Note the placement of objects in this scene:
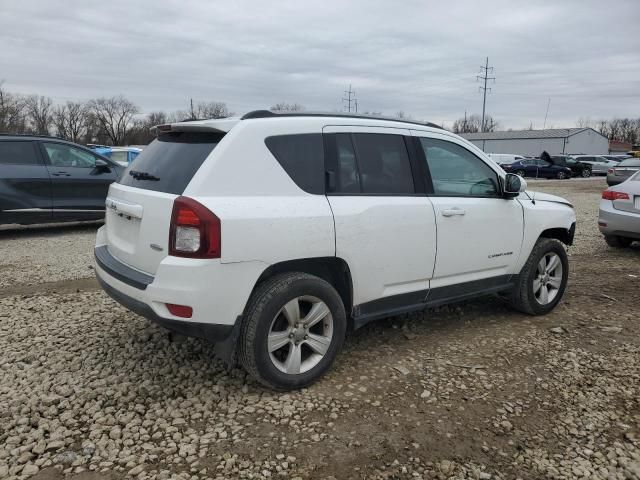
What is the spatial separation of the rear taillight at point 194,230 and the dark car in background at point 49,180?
276 inches

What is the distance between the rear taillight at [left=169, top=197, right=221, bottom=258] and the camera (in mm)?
2928

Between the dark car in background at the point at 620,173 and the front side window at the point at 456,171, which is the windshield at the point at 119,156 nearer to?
the front side window at the point at 456,171

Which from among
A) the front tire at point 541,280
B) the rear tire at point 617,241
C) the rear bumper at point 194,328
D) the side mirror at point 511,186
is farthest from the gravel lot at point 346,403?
the rear tire at point 617,241

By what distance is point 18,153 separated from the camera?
8.84 m

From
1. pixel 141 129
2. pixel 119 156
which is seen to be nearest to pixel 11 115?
pixel 141 129

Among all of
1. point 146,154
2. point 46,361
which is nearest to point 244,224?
point 146,154

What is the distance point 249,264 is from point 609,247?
7611mm

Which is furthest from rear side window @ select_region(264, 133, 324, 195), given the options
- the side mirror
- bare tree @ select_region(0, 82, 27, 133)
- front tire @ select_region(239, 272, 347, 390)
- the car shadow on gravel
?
bare tree @ select_region(0, 82, 27, 133)

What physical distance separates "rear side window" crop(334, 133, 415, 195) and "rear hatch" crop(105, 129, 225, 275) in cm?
88

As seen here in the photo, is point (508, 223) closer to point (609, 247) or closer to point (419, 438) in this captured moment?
point (419, 438)

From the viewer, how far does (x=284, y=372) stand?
332 cm

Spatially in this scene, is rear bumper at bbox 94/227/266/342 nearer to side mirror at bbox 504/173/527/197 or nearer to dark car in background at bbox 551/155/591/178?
side mirror at bbox 504/173/527/197

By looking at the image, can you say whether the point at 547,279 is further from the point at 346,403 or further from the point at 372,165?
the point at 346,403

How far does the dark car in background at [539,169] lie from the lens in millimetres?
35375
